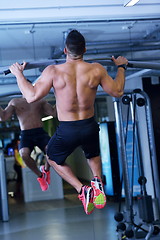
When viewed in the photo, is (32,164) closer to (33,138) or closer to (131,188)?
(33,138)

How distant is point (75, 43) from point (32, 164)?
178 centimetres

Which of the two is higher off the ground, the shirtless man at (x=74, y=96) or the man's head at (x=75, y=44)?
the man's head at (x=75, y=44)

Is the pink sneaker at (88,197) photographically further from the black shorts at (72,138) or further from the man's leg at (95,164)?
the black shorts at (72,138)

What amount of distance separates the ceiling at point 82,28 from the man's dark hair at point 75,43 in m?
2.68

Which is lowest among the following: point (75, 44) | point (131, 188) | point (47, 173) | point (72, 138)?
point (131, 188)

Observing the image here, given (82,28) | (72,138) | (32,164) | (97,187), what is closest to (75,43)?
(72,138)

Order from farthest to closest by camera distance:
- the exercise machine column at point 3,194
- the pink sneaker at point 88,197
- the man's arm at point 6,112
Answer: the exercise machine column at point 3,194 < the man's arm at point 6,112 < the pink sneaker at point 88,197

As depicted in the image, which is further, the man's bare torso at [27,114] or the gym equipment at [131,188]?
the gym equipment at [131,188]

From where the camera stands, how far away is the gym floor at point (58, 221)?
18.0ft

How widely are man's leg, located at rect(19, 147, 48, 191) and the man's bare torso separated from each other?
0.25 m

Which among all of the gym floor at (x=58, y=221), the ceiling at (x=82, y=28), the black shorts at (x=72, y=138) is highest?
the ceiling at (x=82, y=28)

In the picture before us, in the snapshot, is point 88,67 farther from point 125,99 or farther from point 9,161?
point 125,99

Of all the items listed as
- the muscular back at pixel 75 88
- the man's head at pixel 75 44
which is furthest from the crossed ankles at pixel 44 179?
the man's head at pixel 75 44

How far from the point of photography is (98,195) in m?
3.64
